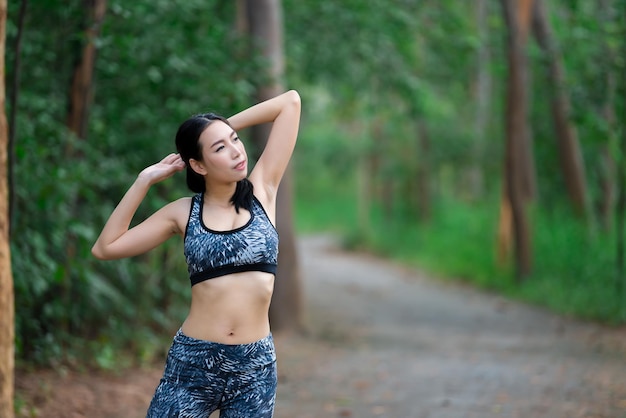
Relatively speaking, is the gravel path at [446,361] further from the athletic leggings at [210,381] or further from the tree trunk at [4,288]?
the athletic leggings at [210,381]

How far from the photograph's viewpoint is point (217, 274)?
137 inches

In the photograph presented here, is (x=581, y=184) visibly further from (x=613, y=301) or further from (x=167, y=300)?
(x=167, y=300)

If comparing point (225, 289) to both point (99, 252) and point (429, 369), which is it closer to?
point (99, 252)

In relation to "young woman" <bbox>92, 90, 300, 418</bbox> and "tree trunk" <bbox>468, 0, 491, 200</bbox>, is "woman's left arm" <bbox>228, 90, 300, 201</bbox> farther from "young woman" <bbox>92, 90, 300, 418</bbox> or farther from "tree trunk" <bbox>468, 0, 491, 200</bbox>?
"tree trunk" <bbox>468, 0, 491, 200</bbox>

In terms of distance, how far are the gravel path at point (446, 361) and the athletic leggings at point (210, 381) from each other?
3.86 metres

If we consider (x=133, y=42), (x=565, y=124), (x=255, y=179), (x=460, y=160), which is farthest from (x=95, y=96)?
(x=460, y=160)

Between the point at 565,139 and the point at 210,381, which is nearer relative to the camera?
the point at 210,381

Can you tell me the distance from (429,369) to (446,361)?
0.69 m

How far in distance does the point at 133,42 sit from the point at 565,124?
11880 millimetres

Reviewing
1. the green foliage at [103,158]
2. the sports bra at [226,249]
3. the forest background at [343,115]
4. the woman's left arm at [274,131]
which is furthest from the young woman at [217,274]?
the green foliage at [103,158]

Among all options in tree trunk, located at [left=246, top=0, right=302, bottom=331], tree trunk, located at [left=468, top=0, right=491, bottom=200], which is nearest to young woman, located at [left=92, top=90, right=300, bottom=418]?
tree trunk, located at [left=246, top=0, right=302, bottom=331]

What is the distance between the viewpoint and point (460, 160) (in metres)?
29.3

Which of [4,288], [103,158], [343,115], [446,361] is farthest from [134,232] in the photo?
[343,115]

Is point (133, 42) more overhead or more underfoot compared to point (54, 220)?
more overhead
